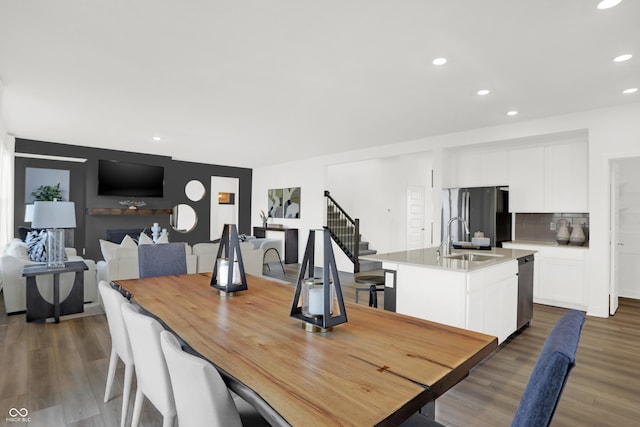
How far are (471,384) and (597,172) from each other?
346 centimetres

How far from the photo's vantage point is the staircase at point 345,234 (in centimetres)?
773

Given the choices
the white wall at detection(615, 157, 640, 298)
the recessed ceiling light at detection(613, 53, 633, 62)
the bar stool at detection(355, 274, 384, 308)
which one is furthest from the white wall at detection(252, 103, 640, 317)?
the bar stool at detection(355, 274, 384, 308)

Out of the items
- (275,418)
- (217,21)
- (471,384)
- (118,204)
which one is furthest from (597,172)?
(118,204)

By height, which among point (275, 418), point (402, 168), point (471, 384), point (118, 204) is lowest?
point (471, 384)

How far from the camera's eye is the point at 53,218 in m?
3.89

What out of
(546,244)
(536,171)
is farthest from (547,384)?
(536,171)

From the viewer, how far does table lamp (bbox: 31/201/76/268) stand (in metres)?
3.82

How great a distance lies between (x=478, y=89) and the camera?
3.75 meters

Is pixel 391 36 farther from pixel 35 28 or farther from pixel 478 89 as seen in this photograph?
pixel 35 28

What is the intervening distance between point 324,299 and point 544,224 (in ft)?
17.5

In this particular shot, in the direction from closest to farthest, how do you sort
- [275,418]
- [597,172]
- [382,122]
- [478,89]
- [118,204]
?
[275,418] < [478,89] < [597,172] < [382,122] < [118,204]

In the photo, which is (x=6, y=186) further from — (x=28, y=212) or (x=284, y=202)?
(x=284, y=202)

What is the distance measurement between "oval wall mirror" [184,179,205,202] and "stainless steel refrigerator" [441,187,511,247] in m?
6.59

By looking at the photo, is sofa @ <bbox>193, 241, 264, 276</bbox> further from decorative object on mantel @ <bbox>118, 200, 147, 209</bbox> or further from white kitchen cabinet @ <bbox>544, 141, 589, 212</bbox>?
white kitchen cabinet @ <bbox>544, 141, 589, 212</bbox>
